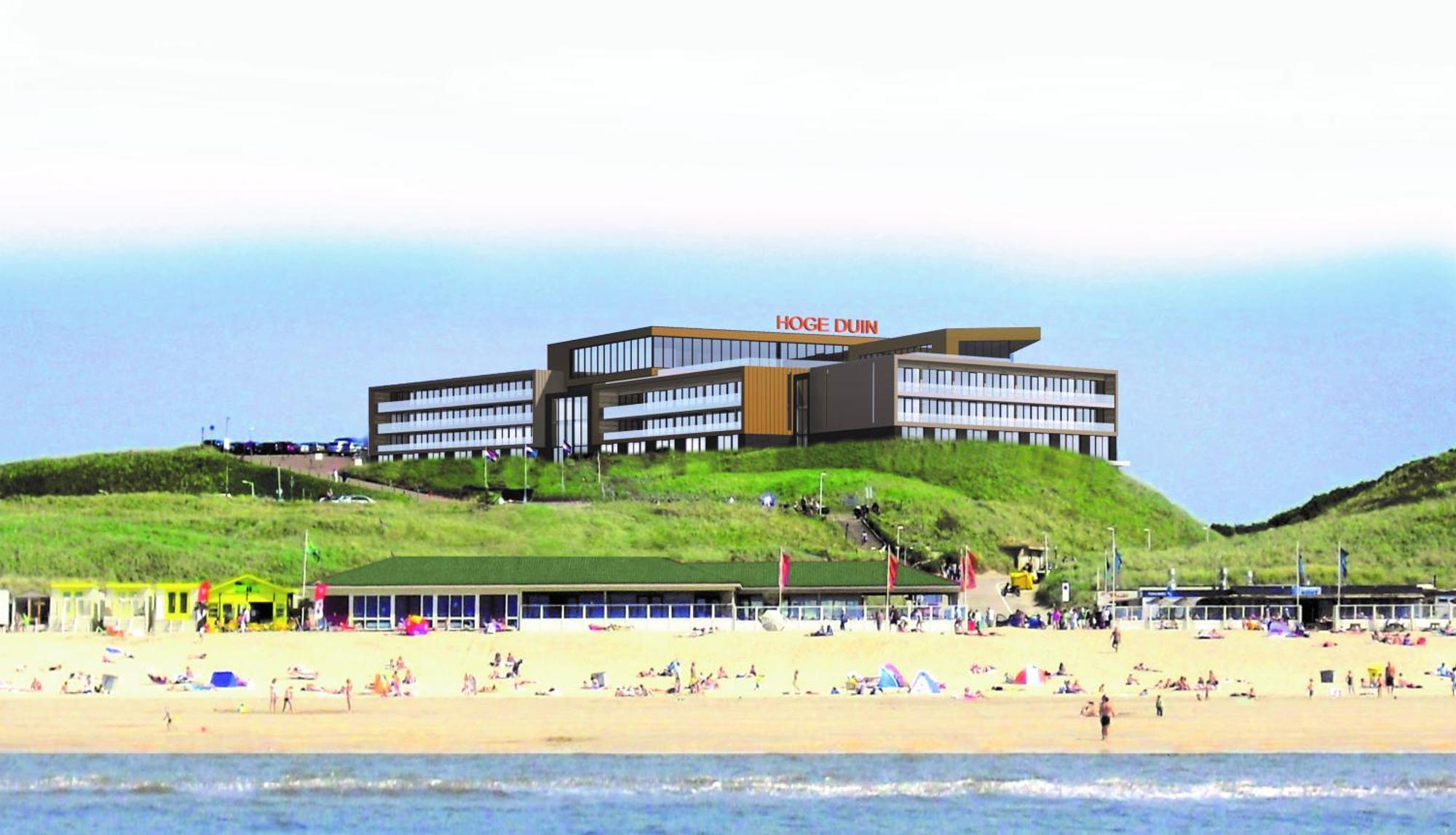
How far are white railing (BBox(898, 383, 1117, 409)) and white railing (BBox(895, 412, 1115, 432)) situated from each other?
1.47 meters

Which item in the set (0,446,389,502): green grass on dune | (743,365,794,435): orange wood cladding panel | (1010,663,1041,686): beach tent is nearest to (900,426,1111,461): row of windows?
(743,365,794,435): orange wood cladding panel

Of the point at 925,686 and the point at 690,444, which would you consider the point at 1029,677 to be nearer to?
the point at 925,686

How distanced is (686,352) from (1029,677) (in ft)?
376

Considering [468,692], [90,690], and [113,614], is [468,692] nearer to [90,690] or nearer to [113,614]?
[90,690]

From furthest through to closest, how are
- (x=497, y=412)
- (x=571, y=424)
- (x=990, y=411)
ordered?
(x=497, y=412), (x=571, y=424), (x=990, y=411)

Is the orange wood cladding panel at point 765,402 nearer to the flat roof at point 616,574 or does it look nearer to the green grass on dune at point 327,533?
the green grass on dune at point 327,533

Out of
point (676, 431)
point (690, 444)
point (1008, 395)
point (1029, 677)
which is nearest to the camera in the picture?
point (1029, 677)

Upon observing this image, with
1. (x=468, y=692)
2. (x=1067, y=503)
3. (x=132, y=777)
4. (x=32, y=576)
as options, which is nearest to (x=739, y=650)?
(x=468, y=692)

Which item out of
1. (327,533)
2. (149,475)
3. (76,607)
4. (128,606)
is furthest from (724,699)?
(149,475)

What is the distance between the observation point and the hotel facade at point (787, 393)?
16475cm

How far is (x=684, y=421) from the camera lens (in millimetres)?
173750

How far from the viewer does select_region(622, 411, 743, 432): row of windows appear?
557 ft

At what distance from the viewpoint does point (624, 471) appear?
169 meters

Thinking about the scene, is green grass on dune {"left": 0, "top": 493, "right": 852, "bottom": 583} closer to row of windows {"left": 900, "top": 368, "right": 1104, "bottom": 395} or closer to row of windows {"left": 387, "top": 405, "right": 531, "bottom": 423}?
row of windows {"left": 900, "top": 368, "right": 1104, "bottom": 395}
